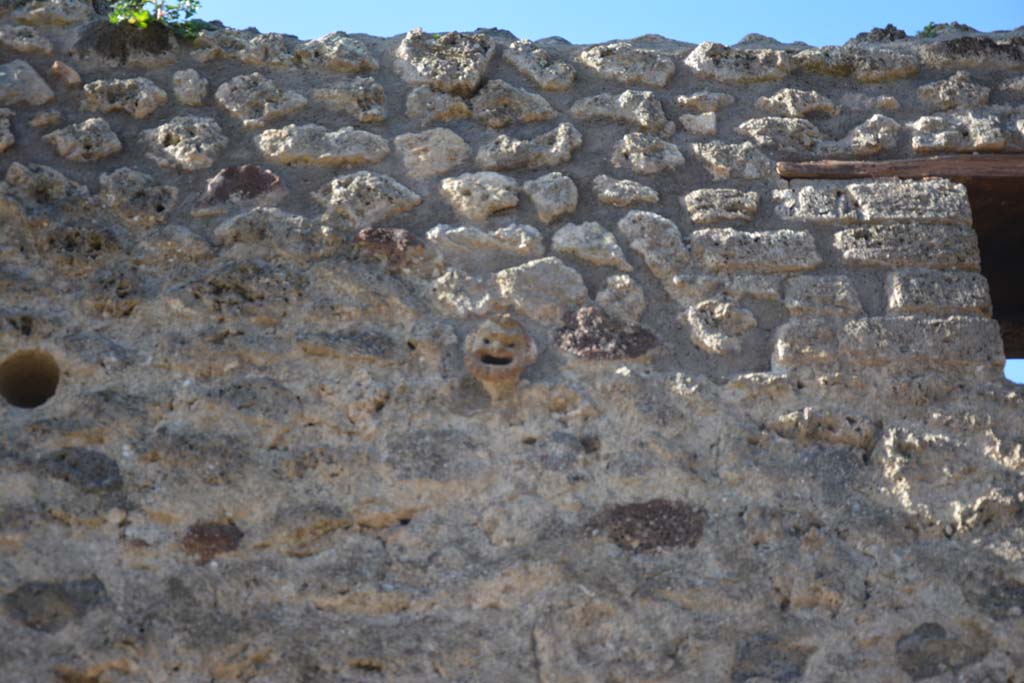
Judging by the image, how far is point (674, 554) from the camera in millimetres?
3094

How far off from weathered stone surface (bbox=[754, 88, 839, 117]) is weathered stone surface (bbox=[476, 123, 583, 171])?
54 centimetres

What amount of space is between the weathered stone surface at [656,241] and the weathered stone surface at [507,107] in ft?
1.41

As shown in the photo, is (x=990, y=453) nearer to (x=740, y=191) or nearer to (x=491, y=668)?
(x=740, y=191)

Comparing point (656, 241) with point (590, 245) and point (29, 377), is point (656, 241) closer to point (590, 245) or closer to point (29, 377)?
point (590, 245)

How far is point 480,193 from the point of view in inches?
146

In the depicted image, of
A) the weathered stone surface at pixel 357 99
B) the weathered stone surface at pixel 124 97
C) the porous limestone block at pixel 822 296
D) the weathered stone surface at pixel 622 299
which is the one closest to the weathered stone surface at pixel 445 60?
the weathered stone surface at pixel 357 99

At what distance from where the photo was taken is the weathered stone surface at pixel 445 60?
396cm

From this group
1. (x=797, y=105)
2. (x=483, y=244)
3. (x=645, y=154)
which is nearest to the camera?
(x=483, y=244)

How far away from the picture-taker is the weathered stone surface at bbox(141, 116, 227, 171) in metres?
3.75

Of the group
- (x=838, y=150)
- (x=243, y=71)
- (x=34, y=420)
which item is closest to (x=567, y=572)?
(x=34, y=420)

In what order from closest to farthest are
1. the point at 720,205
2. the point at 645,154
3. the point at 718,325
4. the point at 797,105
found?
the point at 718,325 < the point at 720,205 < the point at 645,154 < the point at 797,105

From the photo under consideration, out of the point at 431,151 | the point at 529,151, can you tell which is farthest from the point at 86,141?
the point at 529,151

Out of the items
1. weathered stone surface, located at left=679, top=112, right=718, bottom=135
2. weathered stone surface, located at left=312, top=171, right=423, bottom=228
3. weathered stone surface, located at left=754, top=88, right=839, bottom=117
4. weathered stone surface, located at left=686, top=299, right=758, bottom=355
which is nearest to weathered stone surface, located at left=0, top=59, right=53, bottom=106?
weathered stone surface, located at left=312, top=171, right=423, bottom=228

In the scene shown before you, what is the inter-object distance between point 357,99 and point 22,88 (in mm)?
885
